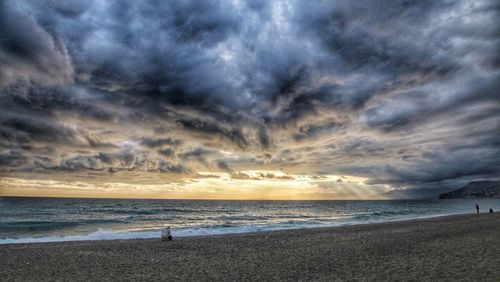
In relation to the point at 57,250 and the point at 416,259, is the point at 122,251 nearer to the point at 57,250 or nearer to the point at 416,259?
the point at 57,250

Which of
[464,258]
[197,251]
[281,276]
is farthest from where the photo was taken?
[197,251]

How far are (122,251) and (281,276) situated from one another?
11.9m

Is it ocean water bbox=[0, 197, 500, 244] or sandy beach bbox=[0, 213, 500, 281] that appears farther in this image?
ocean water bbox=[0, 197, 500, 244]

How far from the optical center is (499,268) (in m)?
11.5

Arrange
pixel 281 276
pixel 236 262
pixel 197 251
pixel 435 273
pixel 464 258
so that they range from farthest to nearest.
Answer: pixel 197 251 < pixel 236 262 < pixel 464 258 < pixel 281 276 < pixel 435 273

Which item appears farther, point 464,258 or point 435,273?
point 464,258

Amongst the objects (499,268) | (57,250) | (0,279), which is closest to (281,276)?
(499,268)

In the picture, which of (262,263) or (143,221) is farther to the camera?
(143,221)

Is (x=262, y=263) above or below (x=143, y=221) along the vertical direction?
above

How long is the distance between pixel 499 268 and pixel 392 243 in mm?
9385

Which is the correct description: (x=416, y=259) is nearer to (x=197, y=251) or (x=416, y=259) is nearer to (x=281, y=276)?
(x=281, y=276)

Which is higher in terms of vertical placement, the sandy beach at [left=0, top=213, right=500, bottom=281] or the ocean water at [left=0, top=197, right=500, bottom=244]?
the sandy beach at [left=0, top=213, right=500, bottom=281]

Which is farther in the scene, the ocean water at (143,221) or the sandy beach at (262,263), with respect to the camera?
the ocean water at (143,221)

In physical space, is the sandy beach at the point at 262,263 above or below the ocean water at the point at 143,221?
above
